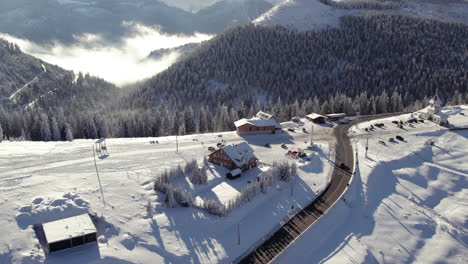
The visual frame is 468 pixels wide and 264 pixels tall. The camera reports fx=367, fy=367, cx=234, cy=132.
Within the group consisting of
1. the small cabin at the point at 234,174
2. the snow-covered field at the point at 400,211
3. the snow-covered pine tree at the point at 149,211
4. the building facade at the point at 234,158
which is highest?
the building facade at the point at 234,158

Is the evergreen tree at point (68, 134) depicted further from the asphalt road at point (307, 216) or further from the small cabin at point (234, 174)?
the asphalt road at point (307, 216)


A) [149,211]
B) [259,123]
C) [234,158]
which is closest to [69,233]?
[149,211]

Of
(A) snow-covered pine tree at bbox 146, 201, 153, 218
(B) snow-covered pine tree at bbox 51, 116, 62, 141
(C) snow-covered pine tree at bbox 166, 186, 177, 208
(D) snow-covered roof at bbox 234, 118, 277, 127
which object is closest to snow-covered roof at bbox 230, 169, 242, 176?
(C) snow-covered pine tree at bbox 166, 186, 177, 208

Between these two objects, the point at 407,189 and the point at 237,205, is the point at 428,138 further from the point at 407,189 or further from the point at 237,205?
the point at 237,205

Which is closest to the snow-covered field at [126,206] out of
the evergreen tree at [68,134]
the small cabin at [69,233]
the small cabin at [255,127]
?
the small cabin at [69,233]

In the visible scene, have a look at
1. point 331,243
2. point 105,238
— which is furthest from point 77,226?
point 331,243
